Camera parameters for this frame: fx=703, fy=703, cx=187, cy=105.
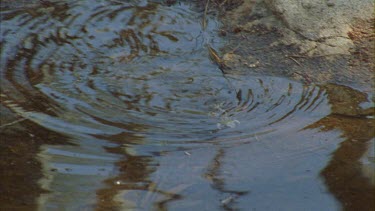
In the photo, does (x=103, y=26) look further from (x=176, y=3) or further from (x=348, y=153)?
(x=348, y=153)

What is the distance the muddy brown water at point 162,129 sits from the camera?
3545 mm

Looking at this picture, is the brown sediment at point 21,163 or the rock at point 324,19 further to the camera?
the rock at point 324,19

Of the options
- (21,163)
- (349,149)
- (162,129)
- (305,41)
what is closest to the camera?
(21,163)

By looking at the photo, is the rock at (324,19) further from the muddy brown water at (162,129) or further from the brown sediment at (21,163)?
the brown sediment at (21,163)

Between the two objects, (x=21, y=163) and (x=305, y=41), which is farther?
(x=305, y=41)

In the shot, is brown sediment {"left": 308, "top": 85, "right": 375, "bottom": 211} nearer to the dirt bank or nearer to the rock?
the dirt bank

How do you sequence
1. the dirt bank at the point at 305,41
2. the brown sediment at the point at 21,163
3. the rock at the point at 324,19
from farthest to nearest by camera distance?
the rock at the point at 324,19, the dirt bank at the point at 305,41, the brown sediment at the point at 21,163

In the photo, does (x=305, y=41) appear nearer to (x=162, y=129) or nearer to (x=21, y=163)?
(x=162, y=129)

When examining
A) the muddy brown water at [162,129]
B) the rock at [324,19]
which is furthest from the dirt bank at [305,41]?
the muddy brown water at [162,129]

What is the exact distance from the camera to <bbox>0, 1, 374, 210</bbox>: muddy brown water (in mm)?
3545

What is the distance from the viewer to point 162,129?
13.4 ft

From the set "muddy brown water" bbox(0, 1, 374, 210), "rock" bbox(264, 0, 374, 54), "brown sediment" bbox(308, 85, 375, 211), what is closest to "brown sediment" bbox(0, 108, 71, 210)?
"muddy brown water" bbox(0, 1, 374, 210)

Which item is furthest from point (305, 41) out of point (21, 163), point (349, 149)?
point (21, 163)

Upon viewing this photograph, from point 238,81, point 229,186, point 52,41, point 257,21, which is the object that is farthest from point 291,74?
point 52,41
